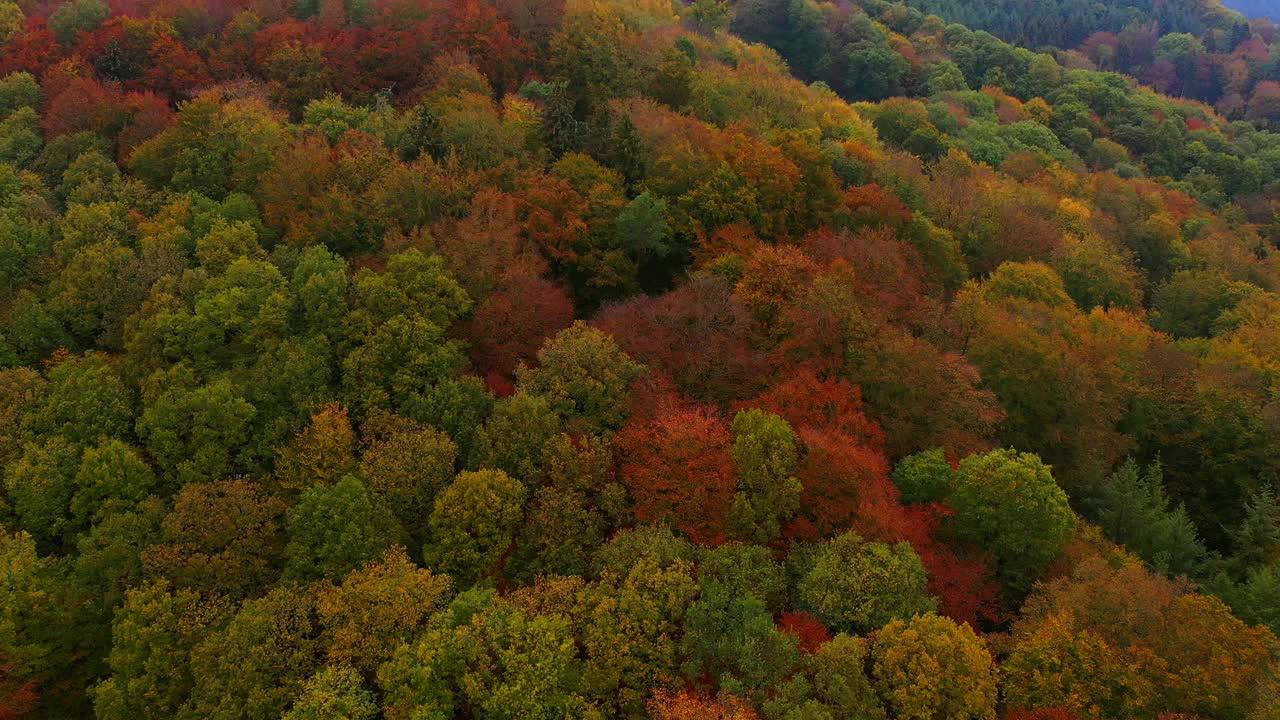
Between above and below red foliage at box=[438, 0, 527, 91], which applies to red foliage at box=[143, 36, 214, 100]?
below

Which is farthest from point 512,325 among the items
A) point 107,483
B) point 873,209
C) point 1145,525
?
point 1145,525

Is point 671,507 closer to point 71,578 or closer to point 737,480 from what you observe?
point 737,480

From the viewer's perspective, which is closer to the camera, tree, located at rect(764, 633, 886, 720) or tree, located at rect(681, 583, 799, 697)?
tree, located at rect(764, 633, 886, 720)

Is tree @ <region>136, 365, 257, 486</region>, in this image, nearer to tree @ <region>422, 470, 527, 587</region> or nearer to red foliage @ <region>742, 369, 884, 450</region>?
tree @ <region>422, 470, 527, 587</region>

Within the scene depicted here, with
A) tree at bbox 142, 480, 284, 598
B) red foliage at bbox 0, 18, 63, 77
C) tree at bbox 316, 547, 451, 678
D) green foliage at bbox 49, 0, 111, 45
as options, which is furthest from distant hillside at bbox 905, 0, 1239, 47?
tree at bbox 316, 547, 451, 678

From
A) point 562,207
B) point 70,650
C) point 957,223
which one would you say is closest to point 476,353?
point 562,207

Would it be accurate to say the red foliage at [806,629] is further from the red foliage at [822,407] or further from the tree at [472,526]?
the tree at [472,526]
